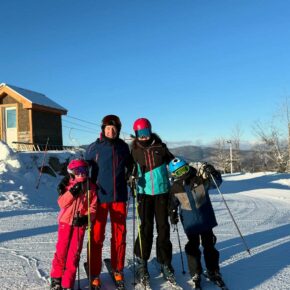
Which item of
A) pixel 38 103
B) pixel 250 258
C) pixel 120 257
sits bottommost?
pixel 250 258

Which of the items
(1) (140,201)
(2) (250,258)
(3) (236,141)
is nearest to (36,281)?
(1) (140,201)

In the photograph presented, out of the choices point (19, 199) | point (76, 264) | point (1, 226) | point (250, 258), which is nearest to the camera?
point (76, 264)

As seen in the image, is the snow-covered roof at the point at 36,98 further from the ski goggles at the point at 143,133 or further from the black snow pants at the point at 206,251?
the black snow pants at the point at 206,251

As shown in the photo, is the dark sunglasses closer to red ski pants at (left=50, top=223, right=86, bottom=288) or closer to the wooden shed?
red ski pants at (left=50, top=223, right=86, bottom=288)

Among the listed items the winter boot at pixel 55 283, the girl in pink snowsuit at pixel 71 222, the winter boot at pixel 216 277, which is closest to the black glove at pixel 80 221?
the girl in pink snowsuit at pixel 71 222

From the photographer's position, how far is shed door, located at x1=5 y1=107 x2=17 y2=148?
66.2ft

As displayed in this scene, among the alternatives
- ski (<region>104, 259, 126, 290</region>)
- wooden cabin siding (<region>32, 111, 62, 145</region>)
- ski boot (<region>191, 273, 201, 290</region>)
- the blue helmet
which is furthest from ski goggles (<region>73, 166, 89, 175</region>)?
wooden cabin siding (<region>32, 111, 62, 145</region>)

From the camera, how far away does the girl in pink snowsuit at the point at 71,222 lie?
13.7 ft

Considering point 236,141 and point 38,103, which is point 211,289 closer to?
point 38,103

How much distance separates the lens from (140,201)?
4797 mm

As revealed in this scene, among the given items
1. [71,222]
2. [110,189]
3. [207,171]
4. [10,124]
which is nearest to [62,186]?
[71,222]

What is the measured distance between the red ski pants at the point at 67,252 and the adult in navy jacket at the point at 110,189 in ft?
0.83

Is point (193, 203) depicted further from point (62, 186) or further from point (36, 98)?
point (36, 98)

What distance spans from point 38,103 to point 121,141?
15893mm
